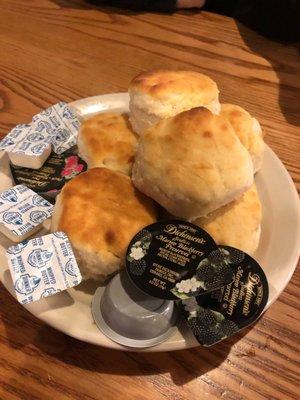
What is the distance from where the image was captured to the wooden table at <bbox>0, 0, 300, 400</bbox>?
25.8 inches

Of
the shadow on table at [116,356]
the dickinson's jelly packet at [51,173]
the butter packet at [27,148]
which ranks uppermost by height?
the butter packet at [27,148]

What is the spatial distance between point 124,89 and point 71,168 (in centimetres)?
47

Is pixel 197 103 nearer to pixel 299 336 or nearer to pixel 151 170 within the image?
pixel 151 170

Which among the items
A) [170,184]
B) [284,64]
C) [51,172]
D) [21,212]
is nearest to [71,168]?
[51,172]

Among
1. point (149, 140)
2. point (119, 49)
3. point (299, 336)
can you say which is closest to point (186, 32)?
point (119, 49)

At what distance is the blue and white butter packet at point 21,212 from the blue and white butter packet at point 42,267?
0.06 m

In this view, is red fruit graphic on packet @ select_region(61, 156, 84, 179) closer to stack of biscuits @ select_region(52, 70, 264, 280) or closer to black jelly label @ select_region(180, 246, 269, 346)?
stack of biscuits @ select_region(52, 70, 264, 280)

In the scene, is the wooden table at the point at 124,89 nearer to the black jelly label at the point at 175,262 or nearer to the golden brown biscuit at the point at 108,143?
the black jelly label at the point at 175,262

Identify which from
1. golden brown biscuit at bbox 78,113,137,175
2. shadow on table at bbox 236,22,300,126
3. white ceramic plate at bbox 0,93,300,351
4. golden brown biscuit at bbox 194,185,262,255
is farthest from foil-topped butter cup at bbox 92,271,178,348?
shadow on table at bbox 236,22,300,126

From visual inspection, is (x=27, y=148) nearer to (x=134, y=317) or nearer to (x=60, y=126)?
(x=60, y=126)

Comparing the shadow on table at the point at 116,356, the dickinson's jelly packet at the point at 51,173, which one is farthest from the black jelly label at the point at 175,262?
the dickinson's jelly packet at the point at 51,173

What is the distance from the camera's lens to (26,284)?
2.08 feet

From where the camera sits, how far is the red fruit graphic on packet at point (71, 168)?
0.85 m

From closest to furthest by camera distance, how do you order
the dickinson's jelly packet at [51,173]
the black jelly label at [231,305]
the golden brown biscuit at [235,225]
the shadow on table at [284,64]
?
the black jelly label at [231,305] → the golden brown biscuit at [235,225] → the dickinson's jelly packet at [51,173] → the shadow on table at [284,64]
